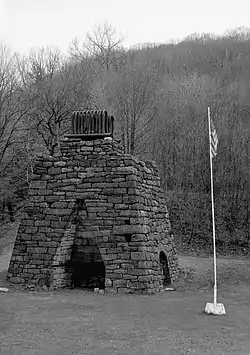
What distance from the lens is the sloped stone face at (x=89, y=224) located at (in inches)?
384

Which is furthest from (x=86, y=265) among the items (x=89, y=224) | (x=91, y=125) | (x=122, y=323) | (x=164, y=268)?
(x=122, y=323)

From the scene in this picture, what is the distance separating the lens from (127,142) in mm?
23875

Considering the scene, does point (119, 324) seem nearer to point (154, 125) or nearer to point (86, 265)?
point (86, 265)

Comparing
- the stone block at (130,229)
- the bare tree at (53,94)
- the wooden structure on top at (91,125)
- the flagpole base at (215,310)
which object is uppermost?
the bare tree at (53,94)

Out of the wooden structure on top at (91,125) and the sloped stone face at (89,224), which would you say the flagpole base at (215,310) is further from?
the wooden structure on top at (91,125)

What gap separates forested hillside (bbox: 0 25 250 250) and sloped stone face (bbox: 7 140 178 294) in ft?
38.9

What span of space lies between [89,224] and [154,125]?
1646 cm

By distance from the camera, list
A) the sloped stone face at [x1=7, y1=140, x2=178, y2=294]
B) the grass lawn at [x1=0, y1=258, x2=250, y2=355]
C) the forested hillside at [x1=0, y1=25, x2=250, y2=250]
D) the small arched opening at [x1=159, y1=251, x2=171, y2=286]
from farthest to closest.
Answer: the forested hillside at [x1=0, y1=25, x2=250, y2=250] → the small arched opening at [x1=159, y1=251, x2=171, y2=286] → the sloped stone face at [x1=7, y1=140, x2=178, y2=294] → the grass lawn at [x1=0, y1=258, x2=250, y2=355]

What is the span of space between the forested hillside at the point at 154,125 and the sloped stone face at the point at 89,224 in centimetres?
1186

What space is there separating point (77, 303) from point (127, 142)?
1601 cm

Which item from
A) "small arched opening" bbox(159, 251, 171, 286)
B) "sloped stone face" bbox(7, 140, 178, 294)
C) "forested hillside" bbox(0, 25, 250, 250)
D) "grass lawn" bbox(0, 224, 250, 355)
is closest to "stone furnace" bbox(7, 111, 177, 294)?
"sloped stone face" bbox(7, 140, 178, 294)

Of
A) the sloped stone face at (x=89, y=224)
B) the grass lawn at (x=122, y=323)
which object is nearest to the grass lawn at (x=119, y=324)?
the grass lawn at (x=122, y=323)

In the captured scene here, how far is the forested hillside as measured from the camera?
917 inches

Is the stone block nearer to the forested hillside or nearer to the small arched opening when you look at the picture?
the small arched opening
